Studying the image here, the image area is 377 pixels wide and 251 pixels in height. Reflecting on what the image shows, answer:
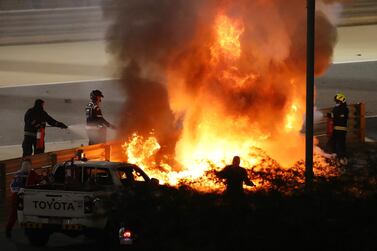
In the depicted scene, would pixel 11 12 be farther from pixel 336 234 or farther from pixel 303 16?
pixel 336 234

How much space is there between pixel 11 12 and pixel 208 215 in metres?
28.6

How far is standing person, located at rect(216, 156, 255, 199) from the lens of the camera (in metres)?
8.60

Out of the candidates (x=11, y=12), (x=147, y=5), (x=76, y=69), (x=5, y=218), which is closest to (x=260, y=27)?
(x=147, y=5)

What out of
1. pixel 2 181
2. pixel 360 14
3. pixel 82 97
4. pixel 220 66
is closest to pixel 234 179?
pixel 220 66

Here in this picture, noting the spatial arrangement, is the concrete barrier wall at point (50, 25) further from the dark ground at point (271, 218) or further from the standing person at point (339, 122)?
the dark ground at point (271, 218)

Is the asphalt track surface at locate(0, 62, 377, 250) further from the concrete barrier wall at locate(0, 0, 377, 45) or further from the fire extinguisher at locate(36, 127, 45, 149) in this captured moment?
the concrete barrier wall at locate(0, 0, 377, 45)

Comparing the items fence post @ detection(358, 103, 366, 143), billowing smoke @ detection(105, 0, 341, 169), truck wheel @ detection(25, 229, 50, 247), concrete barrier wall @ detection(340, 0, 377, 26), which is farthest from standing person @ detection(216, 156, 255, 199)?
concrete barrier wall @ detection(340, 0, 377, 26)

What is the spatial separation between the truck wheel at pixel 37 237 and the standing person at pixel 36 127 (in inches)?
241

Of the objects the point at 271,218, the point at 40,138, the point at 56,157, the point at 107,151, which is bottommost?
the point at 271,218

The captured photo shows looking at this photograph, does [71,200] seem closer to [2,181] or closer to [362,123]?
[2,181]

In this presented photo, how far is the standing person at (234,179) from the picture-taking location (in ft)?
28.2

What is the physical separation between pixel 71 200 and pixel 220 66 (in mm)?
5994

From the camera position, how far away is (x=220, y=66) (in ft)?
55.4

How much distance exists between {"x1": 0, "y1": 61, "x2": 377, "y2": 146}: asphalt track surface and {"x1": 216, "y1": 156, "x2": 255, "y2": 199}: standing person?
10960mm
